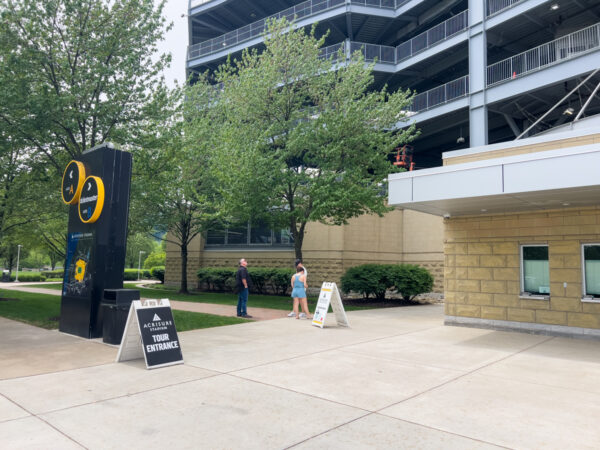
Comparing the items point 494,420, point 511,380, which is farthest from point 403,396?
point 511,380

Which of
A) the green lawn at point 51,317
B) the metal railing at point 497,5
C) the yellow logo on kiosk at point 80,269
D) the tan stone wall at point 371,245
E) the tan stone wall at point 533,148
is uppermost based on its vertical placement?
the metal railing at point 497,5

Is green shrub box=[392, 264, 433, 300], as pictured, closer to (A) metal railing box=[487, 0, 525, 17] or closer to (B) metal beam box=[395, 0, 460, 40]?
(A) metal railing box=[487, 0, 525, 17]

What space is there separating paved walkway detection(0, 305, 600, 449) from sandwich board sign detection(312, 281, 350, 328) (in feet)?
6.63

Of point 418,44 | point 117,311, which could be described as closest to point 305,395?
point 117,311

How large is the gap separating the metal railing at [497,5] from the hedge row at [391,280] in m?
15.0

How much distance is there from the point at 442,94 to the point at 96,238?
77.1ft

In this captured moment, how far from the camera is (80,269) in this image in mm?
10523

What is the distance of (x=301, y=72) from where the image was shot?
1878 cm

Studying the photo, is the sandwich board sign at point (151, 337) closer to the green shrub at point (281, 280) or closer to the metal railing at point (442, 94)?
the green shrub at point (281, 280)

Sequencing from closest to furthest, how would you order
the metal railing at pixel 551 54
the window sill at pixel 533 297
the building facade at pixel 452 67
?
the window sill at pixel 533 297 < the metal railing at pixel 551 54 < the building facade at pixel 452 67

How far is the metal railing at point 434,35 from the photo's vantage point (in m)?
26.4

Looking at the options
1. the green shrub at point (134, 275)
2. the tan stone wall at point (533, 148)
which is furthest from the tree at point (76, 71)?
the green shrub at point (134, 275)

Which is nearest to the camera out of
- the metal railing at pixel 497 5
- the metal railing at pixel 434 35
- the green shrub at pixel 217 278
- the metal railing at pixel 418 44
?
the metal railing at pixel 497 5

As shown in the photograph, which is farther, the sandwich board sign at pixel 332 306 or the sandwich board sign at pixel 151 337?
the sandwich board sign at pixel 332 306
